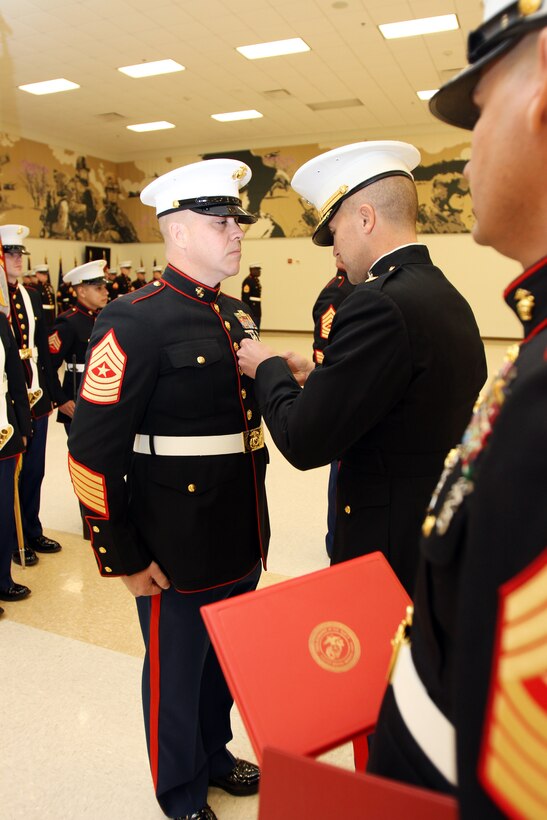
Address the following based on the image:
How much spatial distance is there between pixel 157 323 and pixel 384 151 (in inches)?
31.6

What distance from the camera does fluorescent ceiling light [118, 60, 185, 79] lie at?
33.3ft

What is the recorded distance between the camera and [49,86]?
11.3 m

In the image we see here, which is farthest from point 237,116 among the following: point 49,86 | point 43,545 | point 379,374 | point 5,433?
point 379,374

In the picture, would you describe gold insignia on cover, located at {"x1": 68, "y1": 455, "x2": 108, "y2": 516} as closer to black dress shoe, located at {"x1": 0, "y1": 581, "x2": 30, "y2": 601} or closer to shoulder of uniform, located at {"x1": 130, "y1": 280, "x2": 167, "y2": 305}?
shoulder of uniform, located at {"x1": 130, "y1": 280, "x2": 167, "y2": 305}

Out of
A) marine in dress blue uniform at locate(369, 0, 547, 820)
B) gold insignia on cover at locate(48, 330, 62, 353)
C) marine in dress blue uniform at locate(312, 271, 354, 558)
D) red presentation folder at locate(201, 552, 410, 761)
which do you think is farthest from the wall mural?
marine in dress blue uniform at locate(369, 0, 547, 820)

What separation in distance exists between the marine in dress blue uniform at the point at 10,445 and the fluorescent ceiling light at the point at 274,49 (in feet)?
26.3

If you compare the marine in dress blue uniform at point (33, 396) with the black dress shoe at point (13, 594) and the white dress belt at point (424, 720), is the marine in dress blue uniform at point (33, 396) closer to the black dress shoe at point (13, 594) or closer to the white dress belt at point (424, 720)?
the black dress shoe at point (13, 594)

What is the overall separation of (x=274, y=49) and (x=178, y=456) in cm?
972

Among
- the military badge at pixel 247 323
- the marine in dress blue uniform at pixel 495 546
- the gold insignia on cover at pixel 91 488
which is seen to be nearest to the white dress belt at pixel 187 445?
the gold insignia on cover at pixel 91 488

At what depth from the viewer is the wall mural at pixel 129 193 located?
14336 mm

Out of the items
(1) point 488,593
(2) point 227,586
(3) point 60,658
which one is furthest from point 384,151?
(3) point 60,658

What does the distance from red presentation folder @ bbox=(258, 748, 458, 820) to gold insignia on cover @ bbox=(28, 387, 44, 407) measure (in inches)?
139

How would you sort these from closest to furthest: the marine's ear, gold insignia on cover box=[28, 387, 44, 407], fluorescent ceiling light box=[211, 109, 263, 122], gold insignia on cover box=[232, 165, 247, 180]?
the marine's ear → gold insignia on cover box=[232, 165, 247, 180] → gold insignia on cover box=[28, 387, 44, 407] → fluorescent ceiling light box=[211, 109, 263, 122]

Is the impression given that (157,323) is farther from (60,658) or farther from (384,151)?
(60,658)
